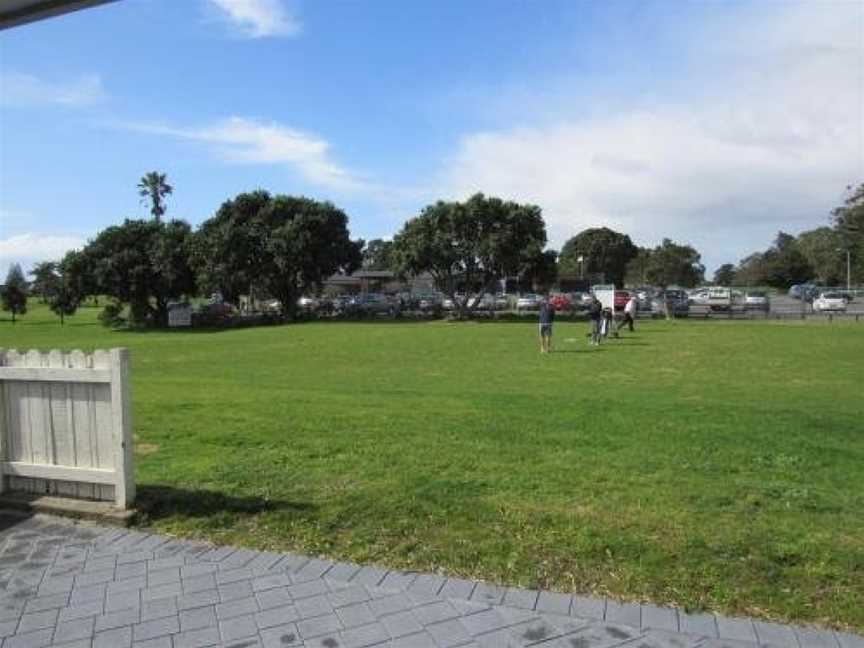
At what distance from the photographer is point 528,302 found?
6450 cm

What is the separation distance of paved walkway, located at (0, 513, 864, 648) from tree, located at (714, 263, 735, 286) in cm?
14203

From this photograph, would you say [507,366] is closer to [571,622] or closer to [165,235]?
[571,622]

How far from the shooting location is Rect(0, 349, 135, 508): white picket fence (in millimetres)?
5461

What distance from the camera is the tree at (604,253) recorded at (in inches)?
4719

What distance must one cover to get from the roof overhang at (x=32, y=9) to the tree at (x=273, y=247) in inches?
1841

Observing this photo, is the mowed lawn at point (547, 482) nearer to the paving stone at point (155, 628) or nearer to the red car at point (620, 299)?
the paving stone at point (155, 628)

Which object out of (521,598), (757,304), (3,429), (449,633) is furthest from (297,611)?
(757,304)

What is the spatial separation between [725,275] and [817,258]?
4230 centimetres

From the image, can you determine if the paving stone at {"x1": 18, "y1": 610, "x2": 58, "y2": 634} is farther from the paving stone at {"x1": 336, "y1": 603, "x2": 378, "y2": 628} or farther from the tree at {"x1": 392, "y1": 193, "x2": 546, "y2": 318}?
the tree at {"x1": 392, "y1": 193, "x2": 546, "y2": 318}

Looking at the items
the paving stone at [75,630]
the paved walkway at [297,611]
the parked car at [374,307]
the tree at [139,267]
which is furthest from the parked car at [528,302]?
the paving stone at [75,630]

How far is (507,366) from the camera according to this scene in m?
18.8

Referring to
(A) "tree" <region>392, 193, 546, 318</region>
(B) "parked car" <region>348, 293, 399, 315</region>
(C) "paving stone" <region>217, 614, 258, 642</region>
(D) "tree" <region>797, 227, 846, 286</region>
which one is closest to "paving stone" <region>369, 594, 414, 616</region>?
(C) "paving stone" <region>217, 614, 258, 642</region>

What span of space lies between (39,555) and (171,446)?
3163 millimetres

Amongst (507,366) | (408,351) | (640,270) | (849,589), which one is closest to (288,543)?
(849,589)
